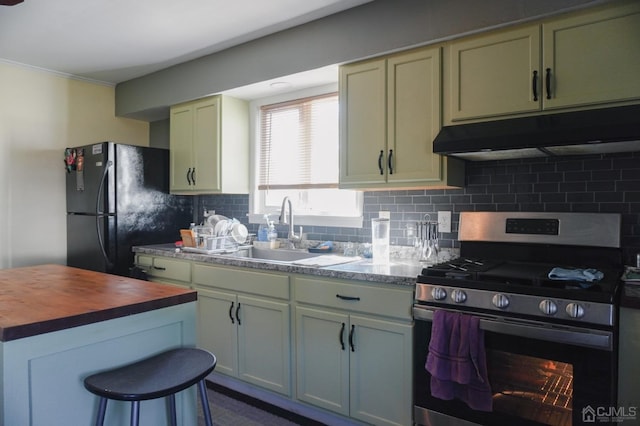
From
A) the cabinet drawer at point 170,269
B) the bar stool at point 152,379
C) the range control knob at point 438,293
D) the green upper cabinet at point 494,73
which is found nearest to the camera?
the bar stool at point 152,379

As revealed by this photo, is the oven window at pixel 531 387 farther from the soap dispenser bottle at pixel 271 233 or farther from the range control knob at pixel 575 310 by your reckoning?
the soap dispenser bottle at pixel 271 233

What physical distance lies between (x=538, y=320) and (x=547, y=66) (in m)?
1.11

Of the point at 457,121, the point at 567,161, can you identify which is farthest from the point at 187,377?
the point at 567,161

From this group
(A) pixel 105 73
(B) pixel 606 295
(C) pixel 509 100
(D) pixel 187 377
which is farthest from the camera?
(A) pixel 105 73

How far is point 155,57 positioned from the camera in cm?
334

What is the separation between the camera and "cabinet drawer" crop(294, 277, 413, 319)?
2.05 meters

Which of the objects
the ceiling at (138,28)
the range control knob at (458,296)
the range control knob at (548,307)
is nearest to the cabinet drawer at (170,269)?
the ceiling at (138,28)

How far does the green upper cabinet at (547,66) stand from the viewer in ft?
5.85

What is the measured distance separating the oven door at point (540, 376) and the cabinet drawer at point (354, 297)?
0.52 feet

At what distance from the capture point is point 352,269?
2.27m

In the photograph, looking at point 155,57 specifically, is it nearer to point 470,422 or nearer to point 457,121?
point 457,121

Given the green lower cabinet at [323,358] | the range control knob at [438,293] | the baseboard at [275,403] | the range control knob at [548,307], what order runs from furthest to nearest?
1. the baseboard at [275,403]
2. the green lower cabinet at [323,358]
3. the range control knob at [438,293]
4. the range control knob at [548,307]

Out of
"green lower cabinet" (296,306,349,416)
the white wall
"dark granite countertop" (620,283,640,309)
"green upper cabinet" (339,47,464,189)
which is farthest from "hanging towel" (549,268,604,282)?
the white wall

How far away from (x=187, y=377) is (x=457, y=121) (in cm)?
168
